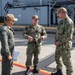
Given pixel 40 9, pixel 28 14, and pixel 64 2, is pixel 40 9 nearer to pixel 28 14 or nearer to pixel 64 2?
pixel 28 14

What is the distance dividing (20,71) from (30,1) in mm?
27971

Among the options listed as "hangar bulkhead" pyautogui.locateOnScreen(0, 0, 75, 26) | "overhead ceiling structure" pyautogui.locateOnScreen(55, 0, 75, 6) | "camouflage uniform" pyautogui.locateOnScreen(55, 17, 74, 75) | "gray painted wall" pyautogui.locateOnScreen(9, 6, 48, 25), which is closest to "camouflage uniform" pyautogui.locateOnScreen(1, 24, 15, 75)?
"camouflage uniform" pyautogui.locateOnScreen(55, 17, 74, 75)

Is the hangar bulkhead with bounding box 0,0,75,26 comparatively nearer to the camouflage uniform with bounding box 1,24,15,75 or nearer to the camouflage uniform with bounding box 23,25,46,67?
the camouflage uniform with bounding box 23,25,46,67

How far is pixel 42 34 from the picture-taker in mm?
7250

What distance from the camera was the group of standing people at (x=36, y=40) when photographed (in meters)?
5.44

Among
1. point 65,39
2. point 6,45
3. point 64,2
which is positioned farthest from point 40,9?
point 6,45

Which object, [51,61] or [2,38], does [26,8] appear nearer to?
[51,61]

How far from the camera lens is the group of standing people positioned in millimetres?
5436

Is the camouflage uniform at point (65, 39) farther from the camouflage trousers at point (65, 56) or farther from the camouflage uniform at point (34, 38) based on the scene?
the camouflage uniform at point (34, 38)

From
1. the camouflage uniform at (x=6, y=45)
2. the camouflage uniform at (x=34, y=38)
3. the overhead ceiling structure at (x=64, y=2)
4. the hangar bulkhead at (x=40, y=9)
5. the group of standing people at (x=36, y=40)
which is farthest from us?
the overhead ceiling structure at (x=64, y=2)

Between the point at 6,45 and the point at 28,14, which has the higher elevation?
the point at 28,14

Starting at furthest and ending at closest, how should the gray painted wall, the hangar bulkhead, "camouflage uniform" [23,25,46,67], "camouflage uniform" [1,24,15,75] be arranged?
the gray painted wall → the hangar bulkhead → "camouflage uniform" [23,25,46,67] → "camouflage uniform" [1,24,15,75]

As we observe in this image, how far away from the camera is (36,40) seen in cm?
709

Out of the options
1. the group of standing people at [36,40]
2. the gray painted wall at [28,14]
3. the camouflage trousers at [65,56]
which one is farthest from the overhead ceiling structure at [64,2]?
the camouflage trousers at [65,56]
